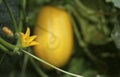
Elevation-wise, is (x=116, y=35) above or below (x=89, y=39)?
above

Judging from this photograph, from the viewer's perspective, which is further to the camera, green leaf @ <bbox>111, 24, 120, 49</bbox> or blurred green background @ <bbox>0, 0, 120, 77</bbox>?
Answer: blurred green background @ <bbox>0, 0, 120, 77</bbox>

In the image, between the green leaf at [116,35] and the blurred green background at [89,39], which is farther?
the blurred green background at [89,39]

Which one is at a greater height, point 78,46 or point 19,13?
point 19,13

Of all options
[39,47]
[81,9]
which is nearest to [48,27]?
[39,47]

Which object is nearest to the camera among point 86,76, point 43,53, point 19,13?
point 19,13

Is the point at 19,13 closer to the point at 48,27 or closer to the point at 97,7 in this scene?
the point at 48,27

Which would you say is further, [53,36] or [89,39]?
[89,39]

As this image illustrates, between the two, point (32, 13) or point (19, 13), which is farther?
point (32, 13)

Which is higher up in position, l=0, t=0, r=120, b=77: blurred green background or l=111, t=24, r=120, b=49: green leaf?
l=111, t=24, r=120, b=49: green leaf
